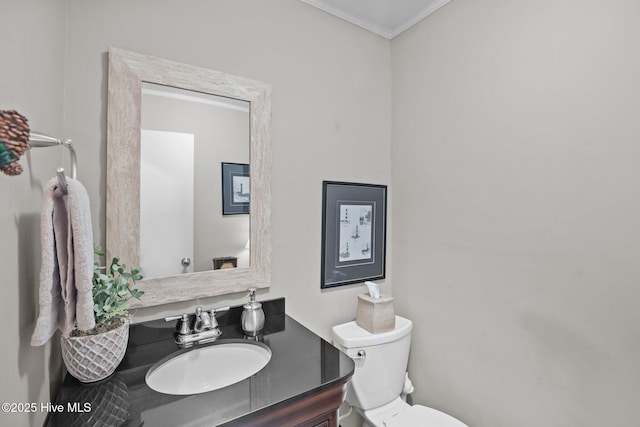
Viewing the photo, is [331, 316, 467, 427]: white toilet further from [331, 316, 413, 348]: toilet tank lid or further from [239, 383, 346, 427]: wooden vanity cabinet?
[239, 383, 346, 427]: wooden vanity cabinet

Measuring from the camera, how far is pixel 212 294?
1300 millimetres

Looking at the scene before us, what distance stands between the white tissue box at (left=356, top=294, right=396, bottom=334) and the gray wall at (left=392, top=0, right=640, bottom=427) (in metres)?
0.26

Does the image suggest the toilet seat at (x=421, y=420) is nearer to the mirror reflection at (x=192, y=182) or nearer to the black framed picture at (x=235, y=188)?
the mirror reflection at (x=192, y=182)

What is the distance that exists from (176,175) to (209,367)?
0.76 meters

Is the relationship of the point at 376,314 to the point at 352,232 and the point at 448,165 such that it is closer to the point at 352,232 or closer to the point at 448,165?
the point at 352,232

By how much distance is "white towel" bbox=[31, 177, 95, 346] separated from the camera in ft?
2.22

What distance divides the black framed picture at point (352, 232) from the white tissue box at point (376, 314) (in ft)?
0.63

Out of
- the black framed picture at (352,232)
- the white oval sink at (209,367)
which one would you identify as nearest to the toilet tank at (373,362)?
the black framed picture at (352,232)

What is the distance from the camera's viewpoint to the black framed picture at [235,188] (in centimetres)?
135

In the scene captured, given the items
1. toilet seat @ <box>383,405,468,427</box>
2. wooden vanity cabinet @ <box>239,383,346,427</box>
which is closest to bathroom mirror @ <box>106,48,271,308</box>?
wooden vanity cabinet @ <box>239,383,346,427</box>

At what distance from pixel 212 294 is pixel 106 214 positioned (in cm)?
50

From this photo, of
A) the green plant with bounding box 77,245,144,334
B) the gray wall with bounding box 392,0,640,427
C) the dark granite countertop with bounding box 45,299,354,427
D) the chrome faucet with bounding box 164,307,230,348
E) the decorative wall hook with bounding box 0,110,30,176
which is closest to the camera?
the decorative wall hook with bounding box 0,110,30,176

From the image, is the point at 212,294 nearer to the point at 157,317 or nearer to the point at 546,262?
the point at 157,317

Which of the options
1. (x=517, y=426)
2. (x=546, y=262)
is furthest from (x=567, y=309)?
(x=517, y=426)
